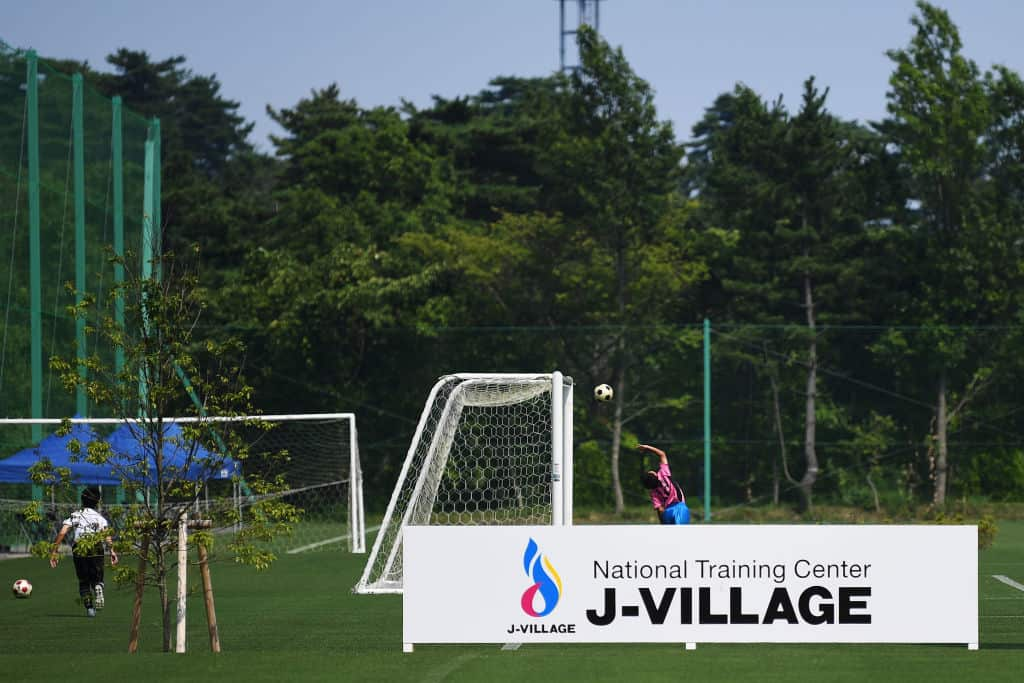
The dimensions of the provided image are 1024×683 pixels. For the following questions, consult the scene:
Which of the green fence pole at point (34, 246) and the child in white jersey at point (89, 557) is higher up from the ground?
the green fence pole at point (34, 246)

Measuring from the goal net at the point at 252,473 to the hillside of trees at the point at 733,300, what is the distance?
2.53 meters

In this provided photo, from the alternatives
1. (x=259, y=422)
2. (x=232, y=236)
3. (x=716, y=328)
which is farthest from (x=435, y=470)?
(x=232, y=236)

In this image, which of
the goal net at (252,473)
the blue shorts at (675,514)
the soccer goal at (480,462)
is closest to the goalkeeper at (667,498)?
the blue shorts at (675,514)

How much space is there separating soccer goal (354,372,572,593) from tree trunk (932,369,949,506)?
425 inches

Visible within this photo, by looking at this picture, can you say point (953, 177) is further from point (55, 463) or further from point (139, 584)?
point (139, 584)

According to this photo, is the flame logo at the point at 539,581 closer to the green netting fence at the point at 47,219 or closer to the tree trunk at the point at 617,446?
the green netting fence at the point at 47,219

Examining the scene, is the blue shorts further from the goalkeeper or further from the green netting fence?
the green netting fence

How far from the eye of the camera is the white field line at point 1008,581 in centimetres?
1953

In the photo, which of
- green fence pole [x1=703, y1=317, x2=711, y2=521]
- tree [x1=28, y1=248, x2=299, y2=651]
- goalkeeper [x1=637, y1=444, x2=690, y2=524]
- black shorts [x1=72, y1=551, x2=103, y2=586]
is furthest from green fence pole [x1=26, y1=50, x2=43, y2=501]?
tree [x1=28, y1=248, x2=299, y2=651]

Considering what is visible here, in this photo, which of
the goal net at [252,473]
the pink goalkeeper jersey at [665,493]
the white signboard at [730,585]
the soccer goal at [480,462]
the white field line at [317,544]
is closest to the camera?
the white signboard at [730,585]

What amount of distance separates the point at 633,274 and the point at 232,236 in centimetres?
1551

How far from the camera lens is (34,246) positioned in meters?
27.9

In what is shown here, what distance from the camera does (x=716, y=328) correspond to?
37.4 m

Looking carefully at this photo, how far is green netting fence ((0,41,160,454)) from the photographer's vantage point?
89.1ft
